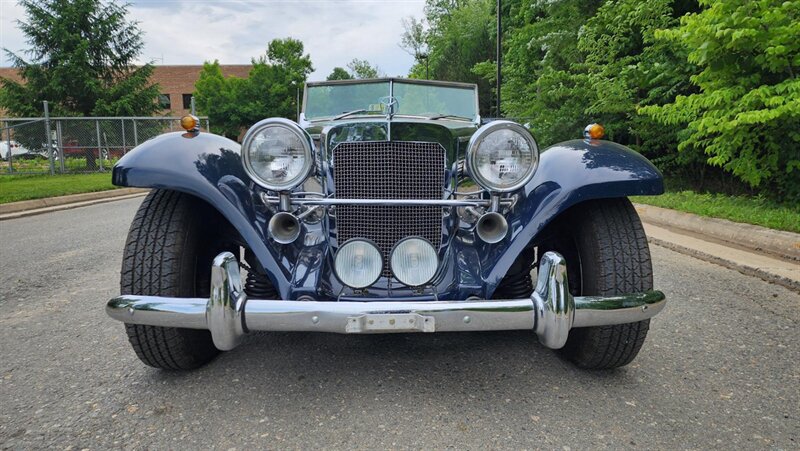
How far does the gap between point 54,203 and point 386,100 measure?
27.0ft

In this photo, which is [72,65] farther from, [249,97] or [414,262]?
[414,262]

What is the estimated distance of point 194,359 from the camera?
2.22m

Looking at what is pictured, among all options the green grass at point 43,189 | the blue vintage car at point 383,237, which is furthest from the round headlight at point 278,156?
the green grass at point 43,189

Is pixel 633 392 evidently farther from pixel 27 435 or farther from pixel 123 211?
pixel 123 211

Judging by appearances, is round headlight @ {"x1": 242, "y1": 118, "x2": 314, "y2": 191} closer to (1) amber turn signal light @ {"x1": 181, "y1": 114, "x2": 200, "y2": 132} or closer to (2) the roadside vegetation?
(1) amber turn signal light @ {"x1": 181, "y1": 114, "x2": 200, "y2": 132}

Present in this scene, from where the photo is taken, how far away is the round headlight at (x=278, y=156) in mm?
2049

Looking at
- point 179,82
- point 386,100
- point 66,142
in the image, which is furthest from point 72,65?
point 179,82

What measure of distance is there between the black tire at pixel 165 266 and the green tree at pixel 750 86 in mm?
5137

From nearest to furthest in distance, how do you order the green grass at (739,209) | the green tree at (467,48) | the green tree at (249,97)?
the green grass at (739,209) < the green tree at (467,48) < the green tree at (249,97)

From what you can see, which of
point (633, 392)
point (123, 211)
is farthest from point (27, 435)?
point (123, 211)

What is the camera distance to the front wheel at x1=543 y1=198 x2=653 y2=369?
6.82ft

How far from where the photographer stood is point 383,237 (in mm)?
2387

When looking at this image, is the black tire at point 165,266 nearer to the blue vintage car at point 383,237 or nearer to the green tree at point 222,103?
the blue vintage car at point 383,237

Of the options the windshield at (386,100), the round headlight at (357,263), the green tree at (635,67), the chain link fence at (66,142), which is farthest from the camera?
the chain link fence at (66,142)
